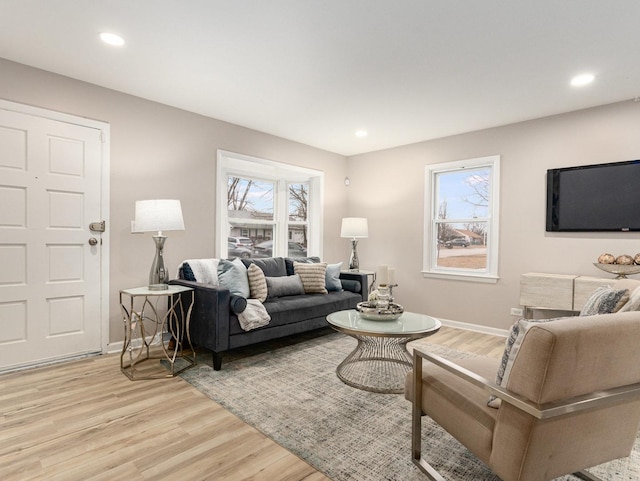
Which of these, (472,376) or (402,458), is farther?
(402,458)

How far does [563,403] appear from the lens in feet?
3.74

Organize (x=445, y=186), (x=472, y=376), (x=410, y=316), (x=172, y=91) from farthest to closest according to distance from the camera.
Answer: (x=445, y=186)
(x=172, y=91)
(x=410, y=316)
(x=472, y=376)

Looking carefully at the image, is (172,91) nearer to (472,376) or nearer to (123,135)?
(123,135)

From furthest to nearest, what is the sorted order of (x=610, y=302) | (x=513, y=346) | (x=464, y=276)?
1. (x=464, y=276)
2. (x=610, y=302)
3. (x=513, y=346)

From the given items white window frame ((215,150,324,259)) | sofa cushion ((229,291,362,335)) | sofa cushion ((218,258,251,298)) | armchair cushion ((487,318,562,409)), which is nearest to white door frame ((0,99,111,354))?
sofa cushion ((218,258,251,298))

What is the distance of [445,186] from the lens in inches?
190

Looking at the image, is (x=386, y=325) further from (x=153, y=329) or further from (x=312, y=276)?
(x=153, y=329)

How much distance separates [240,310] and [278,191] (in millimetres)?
2579

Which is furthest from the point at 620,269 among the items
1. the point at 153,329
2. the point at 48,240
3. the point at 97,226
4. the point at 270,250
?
the point at 48,240

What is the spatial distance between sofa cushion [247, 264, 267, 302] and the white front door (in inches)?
53.7

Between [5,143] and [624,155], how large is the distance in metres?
5.47

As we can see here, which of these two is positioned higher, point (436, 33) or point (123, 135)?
point (436, 33)

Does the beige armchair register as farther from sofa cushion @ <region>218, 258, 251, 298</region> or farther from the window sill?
the window sill

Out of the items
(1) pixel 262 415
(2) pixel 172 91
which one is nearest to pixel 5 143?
(2) pixel 172 91
